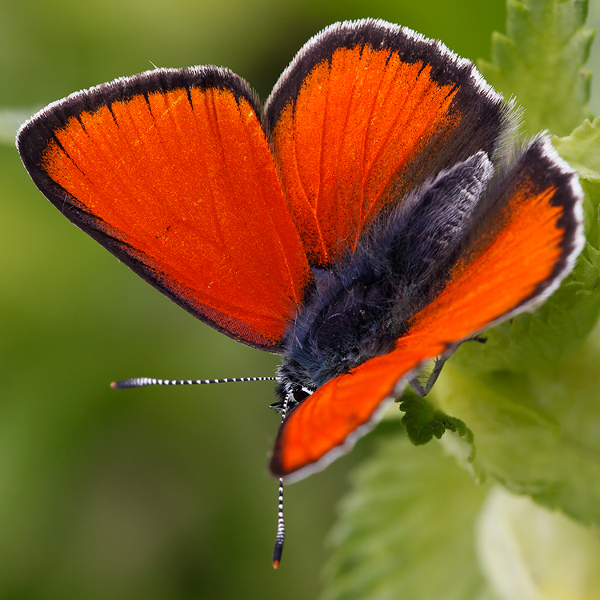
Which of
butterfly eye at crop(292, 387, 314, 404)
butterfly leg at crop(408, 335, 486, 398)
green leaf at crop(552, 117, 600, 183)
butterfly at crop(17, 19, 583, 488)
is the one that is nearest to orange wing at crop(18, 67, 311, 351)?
butterfly at crop(17, 19, 583, 488)

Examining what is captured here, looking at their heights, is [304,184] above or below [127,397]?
above

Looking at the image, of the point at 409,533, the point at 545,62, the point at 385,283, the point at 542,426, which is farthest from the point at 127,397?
the point at 545,62

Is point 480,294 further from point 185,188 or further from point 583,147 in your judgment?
point 185,188

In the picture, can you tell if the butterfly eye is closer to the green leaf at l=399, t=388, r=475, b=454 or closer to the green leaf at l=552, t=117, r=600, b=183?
the green leaf at l=399, t=388, r=475, b=454

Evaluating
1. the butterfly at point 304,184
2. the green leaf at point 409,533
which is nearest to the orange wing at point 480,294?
the butterfly at point 304,184

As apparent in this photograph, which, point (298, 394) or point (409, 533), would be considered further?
point (409, 533)

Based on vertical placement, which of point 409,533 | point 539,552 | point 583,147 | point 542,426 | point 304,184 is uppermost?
point 583,147

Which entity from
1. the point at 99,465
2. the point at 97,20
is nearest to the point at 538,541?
the point at 99,465

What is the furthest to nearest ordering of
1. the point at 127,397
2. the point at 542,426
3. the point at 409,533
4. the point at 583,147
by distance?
1. the point at 127,397
2. the point at 409,533
3. the point at 542,426
4. the point at 583,147
